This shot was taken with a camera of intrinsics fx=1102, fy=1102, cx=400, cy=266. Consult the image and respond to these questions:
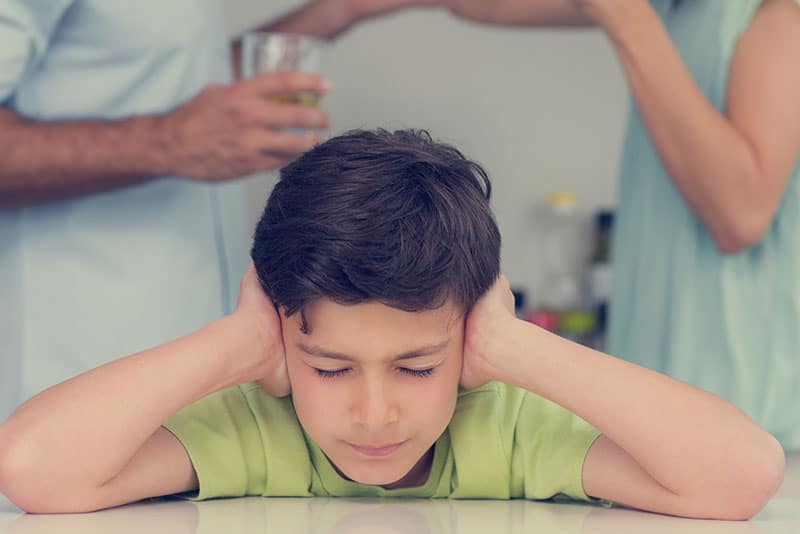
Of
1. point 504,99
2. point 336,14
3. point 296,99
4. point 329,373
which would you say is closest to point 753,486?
point 329,373

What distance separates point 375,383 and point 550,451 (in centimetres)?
20

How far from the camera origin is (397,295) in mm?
901

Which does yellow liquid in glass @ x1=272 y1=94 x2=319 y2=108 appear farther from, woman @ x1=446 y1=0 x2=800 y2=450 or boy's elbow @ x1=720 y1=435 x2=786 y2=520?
boy's elbow @ x1=720 y1=435 x2=786 y2=520

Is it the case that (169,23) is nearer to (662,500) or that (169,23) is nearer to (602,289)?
(662,500)

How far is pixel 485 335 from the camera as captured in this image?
3.23 ft

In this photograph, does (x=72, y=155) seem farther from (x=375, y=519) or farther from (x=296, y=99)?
(x=375, y=519)

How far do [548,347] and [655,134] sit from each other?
391 mm

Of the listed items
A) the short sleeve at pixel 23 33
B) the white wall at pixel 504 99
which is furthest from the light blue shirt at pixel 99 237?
the white wall at pixel 504 99

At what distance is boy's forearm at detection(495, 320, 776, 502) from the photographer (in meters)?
0.94

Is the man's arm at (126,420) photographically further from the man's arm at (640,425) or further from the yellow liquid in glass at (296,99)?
the yellow liquid in glass at (296,99)

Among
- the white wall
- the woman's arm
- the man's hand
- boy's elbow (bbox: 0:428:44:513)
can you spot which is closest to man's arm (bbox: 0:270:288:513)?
boy's elbow (bbox: 0:428:44:513)

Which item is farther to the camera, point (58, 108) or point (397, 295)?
point (58, 108)

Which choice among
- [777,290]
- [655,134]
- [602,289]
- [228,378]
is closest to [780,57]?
[655,134]

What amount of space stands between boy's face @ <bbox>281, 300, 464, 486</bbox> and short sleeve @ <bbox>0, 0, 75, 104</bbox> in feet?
2.03
